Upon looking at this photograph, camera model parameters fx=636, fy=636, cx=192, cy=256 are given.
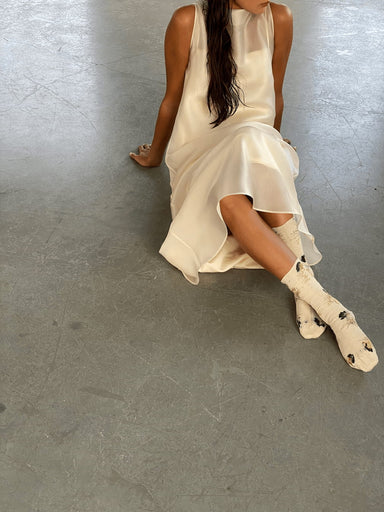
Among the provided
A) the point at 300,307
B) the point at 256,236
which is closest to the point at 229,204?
the point at 256,236

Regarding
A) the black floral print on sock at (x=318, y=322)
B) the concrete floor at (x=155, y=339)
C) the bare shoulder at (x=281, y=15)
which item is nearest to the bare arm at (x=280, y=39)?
the bare shoulder at (x=281, y=15)

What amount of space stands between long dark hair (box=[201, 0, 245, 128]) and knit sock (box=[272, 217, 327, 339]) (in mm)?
538

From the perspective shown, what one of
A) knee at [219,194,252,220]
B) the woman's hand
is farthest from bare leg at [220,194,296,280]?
the woman's hand

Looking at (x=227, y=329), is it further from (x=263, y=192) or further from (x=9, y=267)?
(x=9, y=267)

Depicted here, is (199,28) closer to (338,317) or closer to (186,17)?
(186,17)

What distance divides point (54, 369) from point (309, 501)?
0.88m

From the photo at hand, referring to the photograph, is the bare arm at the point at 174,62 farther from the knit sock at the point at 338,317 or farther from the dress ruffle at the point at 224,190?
the knit sock at the point at 338,317

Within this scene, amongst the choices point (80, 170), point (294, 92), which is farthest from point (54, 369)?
point (294, 92)

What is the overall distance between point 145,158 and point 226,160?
2.87 feet

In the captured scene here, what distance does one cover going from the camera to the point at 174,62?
8.19 ft

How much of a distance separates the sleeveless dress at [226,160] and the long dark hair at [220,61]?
0.03m

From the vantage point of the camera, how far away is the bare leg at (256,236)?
2.19 meters

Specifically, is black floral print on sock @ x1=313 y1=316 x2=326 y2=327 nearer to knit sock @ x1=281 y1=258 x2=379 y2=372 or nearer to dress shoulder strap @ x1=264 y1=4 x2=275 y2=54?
knit sock @ x1=281 y1=258 x2=379 y2=372

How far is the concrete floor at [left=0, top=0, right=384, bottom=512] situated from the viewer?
1.77 m
